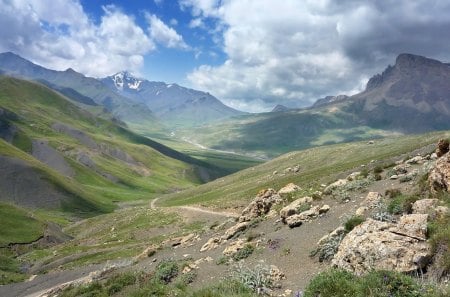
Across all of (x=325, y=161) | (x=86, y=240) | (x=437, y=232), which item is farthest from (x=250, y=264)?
(x=325, y=161)

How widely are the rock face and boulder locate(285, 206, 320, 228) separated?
471 inches

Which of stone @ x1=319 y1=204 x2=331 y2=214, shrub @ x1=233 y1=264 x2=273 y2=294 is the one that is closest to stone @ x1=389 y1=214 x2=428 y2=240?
shrub @ x1=233 y1=264 x2=273 y2=294

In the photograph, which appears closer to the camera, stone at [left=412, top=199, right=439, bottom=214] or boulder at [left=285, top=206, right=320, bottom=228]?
stone at [left=412, top=199, right=439, bottom=214]

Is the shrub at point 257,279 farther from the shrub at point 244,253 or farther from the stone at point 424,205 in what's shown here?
the stone at point 424,205

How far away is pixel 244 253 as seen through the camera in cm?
2969

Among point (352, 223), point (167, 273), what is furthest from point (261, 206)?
point (352, 223)

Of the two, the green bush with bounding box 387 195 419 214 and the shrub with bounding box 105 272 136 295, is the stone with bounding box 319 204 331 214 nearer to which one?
the green bush with bounding box 387 195 419 214

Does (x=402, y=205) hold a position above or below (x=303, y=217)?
above

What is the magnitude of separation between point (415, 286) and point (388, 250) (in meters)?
5.04

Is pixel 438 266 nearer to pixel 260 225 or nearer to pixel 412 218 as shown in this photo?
pixel 412 218

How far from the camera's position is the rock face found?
60.0ft

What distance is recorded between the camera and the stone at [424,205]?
931 inches

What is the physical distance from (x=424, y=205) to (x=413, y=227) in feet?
14.0

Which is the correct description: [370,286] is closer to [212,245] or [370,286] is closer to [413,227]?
[413,227]
